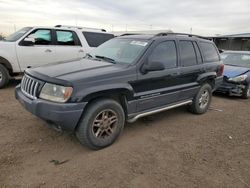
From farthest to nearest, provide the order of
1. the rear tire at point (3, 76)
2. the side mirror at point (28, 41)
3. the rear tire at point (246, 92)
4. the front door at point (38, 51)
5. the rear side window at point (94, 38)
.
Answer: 1. the rear side window at point (94, 38)
2. the rear tire at point (246, 92)
3. the front door at point (38, 51)
4. the side mirror at point (28, 41)
5. the rear tire at point (3, 76)

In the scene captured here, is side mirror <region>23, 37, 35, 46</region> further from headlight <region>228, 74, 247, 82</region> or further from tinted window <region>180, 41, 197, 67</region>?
headlight <region>228, 74, 247, 82</region>

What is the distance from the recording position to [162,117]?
5.27 metres

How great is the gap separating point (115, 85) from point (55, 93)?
0.90m

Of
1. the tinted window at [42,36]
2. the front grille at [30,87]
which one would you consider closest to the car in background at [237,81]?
→ the tinted window at [42,36]

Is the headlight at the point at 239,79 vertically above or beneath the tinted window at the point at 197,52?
beneath

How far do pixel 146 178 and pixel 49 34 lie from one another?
6246mm

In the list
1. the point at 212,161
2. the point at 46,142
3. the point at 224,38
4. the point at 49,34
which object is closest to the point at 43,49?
the point at 49,34

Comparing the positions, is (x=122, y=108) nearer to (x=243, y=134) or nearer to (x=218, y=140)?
(x=218, y=140)

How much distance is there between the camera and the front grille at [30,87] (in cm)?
338

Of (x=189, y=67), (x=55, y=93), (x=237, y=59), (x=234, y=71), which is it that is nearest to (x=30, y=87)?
(x=55, y=93)

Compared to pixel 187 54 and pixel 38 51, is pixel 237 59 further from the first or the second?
pixel 38 51

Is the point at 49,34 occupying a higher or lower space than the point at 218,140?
higher

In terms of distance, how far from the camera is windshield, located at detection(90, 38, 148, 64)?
410 cm

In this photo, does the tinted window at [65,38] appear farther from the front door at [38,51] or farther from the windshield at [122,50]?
the windshield at [122,50]
